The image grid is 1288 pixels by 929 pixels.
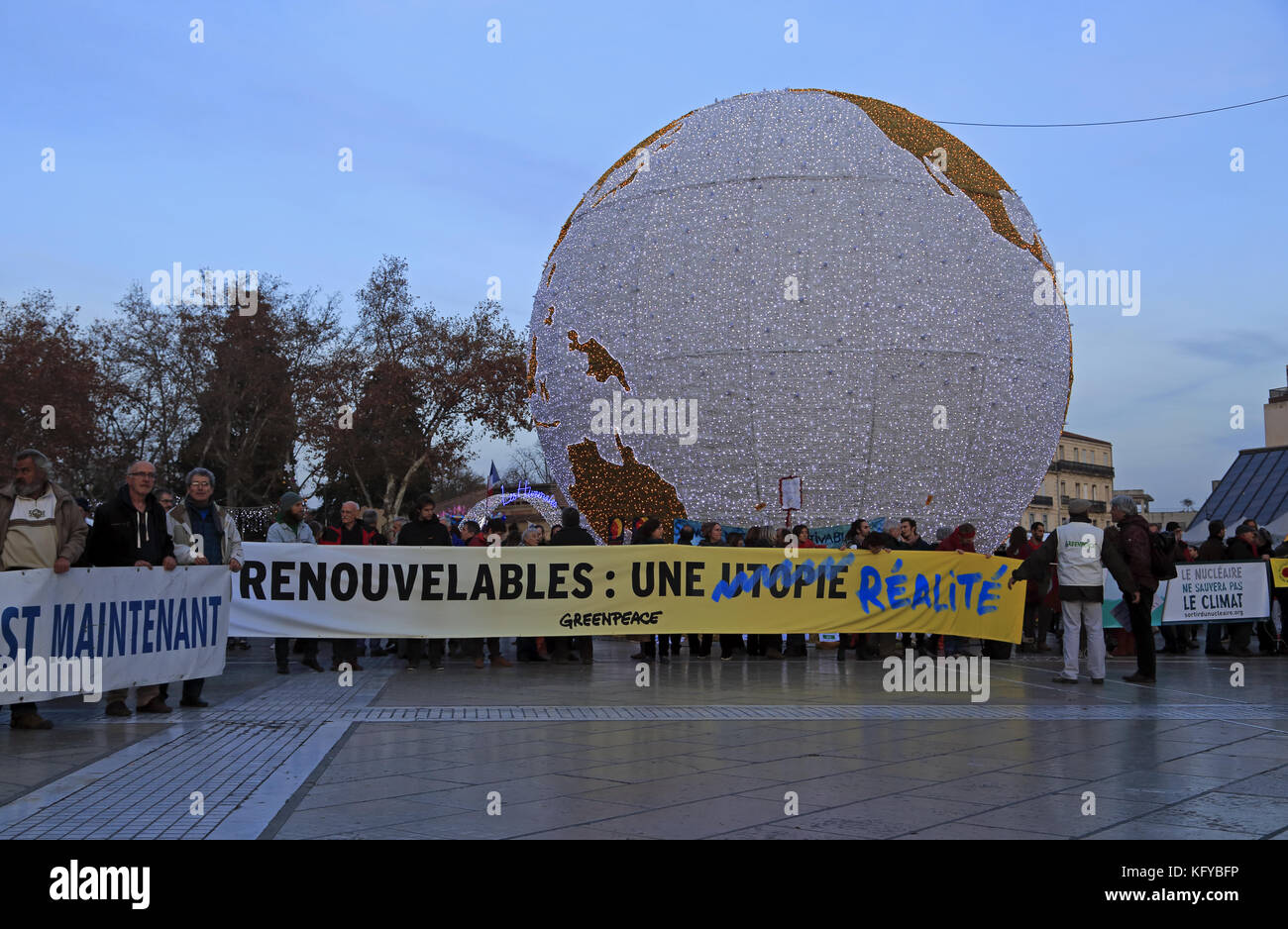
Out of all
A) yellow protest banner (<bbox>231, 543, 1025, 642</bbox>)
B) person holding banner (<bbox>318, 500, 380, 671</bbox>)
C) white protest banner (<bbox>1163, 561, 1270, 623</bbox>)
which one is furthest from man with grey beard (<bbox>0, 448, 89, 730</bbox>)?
white protest banner (<bbox>1163, 561, 1270, 623</bbox>)

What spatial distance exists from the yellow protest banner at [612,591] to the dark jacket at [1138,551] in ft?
6.51

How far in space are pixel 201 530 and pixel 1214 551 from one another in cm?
1305

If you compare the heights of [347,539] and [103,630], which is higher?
[347,539]

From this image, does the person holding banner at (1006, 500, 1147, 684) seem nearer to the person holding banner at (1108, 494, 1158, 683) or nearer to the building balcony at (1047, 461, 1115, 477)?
the person holding banner at (1108, 494, 1158, 683)

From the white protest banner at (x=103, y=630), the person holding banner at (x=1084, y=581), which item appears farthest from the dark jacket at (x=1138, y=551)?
the white protest banner at (x=103, y=630)

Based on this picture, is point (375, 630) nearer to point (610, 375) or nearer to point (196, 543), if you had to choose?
point (196, 543)

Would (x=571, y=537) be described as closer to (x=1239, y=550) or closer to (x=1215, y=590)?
(x=1215, y=590)

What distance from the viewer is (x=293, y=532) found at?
13.8 meters

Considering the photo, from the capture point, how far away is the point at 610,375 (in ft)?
63.1

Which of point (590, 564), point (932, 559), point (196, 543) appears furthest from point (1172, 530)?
point (196, 543)

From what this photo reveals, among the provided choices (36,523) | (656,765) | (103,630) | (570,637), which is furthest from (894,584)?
(36,523)

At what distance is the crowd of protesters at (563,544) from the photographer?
353 inches

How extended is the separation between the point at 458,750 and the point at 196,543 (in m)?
4.27
